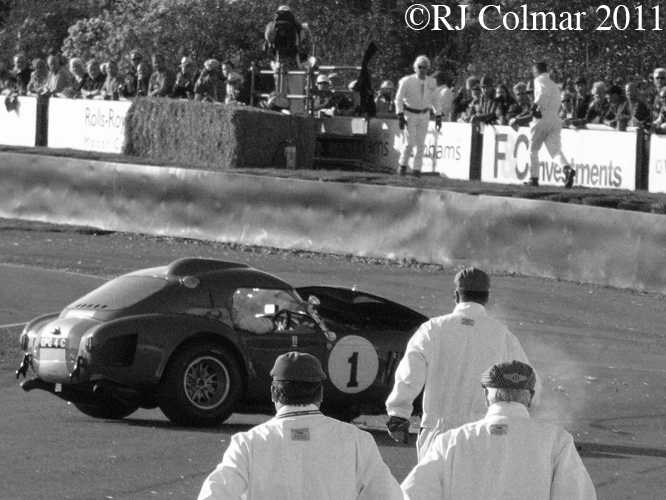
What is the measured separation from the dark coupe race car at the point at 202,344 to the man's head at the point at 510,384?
5.37m

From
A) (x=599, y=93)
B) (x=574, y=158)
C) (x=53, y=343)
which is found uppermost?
(x=599, y=93)

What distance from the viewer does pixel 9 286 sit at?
17000 mm

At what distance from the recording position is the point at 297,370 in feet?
15.3

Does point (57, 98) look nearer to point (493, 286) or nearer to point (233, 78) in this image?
point (233, 78)

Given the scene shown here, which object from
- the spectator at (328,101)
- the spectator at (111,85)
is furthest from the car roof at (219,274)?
the spectator at (111,85)

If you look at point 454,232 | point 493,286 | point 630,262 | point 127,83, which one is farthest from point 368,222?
point 127,83

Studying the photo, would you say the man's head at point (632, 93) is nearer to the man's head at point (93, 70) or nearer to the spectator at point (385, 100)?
the spectator at point (385, 100)

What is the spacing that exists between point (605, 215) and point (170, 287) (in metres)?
7.87

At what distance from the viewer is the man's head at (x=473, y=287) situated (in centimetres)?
696

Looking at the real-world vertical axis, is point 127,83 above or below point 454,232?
above

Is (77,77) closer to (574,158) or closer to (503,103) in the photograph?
(503,103)

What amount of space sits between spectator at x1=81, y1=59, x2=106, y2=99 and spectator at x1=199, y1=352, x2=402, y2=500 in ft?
83.2

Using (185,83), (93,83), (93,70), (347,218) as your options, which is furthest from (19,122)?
(347,218)

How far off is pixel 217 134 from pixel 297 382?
2089 cm
